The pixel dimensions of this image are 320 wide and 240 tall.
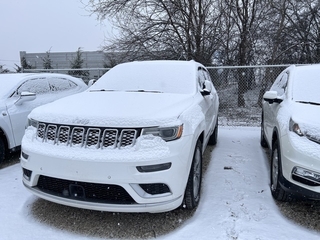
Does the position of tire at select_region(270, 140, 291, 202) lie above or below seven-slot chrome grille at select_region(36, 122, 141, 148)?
below

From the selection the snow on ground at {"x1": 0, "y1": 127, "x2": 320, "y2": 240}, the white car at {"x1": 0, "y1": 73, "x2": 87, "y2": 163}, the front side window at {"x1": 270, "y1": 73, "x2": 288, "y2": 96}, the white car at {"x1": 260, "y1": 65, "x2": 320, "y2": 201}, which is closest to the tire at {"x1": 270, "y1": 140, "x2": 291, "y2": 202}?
the white car at {"x1": 260, "y1": 65, "x2": 320, "y2": 201}

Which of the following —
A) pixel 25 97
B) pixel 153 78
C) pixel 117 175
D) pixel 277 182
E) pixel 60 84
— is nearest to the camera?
pixel 117 175

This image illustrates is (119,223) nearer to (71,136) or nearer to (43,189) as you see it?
(43,189)

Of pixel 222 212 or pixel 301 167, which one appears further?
pixel 222 212

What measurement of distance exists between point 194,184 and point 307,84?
210 cm

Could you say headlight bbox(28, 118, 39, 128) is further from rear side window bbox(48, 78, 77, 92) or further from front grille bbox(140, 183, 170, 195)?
rear side window bbox(48, 78, 77, 92)

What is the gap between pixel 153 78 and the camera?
4.04 metres

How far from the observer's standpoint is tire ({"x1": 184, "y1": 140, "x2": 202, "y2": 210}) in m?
2.85

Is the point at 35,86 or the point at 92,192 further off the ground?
the point at 35,86

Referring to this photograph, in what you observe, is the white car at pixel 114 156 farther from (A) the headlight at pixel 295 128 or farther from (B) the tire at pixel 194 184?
(A) the headlight at pixel 295 128

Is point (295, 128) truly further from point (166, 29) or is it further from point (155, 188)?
point (166, 29)

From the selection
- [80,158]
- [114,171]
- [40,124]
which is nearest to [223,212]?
[114,171]

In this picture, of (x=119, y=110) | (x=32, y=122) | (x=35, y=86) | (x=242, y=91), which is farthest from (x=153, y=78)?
(x=242, y=91)

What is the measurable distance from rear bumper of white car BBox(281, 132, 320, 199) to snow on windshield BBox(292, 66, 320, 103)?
2.83 feet
